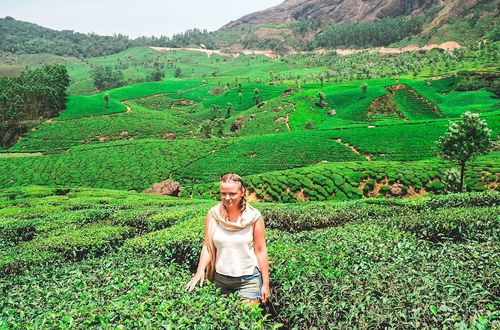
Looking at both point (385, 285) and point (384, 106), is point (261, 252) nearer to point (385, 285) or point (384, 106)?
point (385, 285)

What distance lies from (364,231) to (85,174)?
205ft

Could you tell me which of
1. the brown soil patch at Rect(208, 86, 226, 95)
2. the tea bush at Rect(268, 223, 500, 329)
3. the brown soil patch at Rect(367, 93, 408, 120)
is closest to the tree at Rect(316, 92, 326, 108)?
the brown soil patch at Rect(367, 93, 408, 120)

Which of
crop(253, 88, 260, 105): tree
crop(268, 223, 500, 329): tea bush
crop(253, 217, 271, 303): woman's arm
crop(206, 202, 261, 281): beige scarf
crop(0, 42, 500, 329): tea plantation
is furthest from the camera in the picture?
crop(253, 88, 260, 105): tree

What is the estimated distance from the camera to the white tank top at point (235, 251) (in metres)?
6.99

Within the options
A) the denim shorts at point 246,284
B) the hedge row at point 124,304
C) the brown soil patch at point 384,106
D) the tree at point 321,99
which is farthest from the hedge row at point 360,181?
the tree at point 321,99

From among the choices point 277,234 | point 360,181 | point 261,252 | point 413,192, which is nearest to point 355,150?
point 360,181

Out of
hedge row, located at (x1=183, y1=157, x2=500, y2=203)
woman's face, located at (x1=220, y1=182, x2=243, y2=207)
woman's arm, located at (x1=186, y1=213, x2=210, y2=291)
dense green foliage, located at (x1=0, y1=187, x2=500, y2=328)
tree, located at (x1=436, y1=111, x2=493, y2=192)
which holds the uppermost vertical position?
woman's face, located at (x1=220, y1=182, x2=243, y2=207)

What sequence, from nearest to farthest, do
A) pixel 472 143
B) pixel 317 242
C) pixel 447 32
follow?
pixel 317 242 → pixel 472 143 → pixel 447 32

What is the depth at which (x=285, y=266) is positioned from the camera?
8578mm

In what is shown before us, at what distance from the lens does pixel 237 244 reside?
7.00m

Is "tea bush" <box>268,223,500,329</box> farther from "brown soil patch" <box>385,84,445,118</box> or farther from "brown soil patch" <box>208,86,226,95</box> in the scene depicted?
"brown soil patch" <box>208,86,226,95</box>

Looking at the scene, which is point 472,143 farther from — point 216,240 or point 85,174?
point 85,174

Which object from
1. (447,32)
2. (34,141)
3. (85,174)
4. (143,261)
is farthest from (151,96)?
(447,32)

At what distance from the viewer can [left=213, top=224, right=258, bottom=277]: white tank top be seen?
22.9ft
